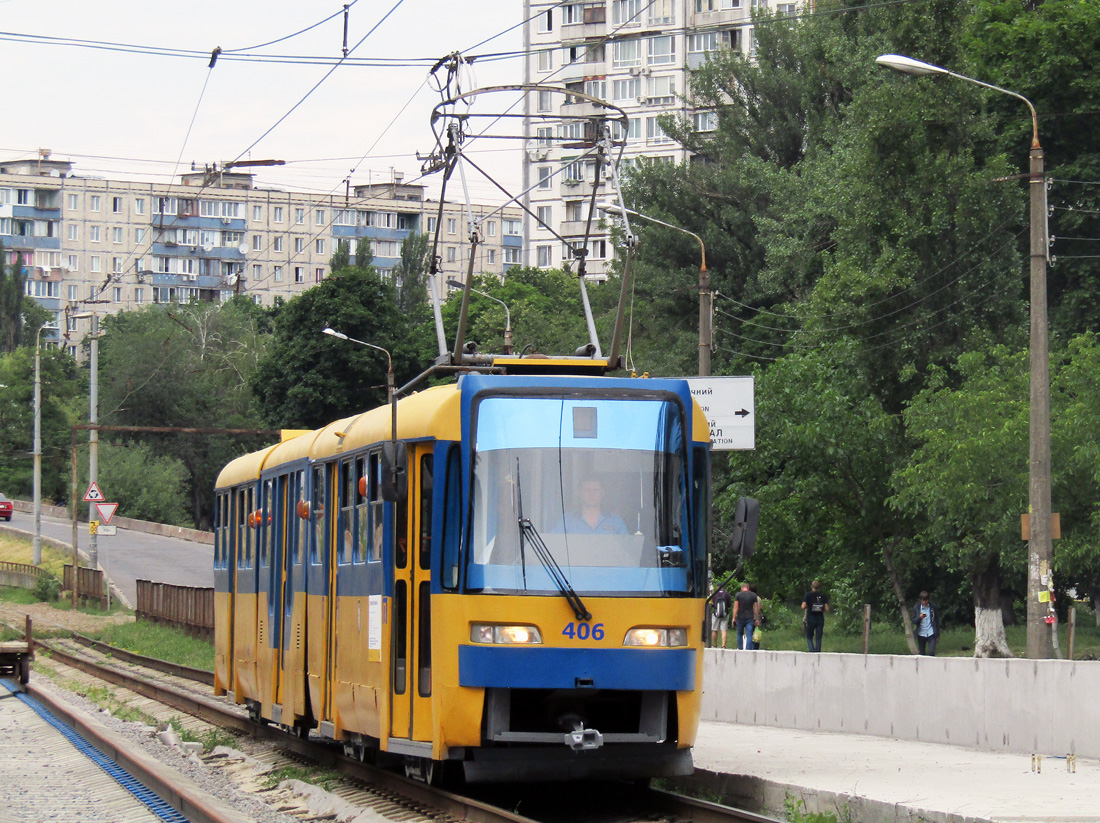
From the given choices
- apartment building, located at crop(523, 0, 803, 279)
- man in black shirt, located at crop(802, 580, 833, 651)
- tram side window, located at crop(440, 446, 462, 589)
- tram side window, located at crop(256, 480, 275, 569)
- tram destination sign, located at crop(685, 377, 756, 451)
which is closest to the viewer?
tram side window, located at crop(440, 446, 462, 589)

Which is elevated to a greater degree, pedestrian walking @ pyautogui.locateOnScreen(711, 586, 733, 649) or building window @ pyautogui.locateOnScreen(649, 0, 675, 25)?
building window @ pyautogui.locateOnScreen(649, 0, 675, 25)

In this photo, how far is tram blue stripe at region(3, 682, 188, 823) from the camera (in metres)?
12.0

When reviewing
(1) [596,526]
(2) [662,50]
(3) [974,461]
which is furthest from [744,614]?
(2) [662,50]

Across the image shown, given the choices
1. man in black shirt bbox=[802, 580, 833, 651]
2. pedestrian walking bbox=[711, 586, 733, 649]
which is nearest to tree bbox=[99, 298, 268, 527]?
pedestrian walking bbox=[711, 586, 733, 649]

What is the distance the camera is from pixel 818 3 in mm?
51812

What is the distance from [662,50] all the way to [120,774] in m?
85.5

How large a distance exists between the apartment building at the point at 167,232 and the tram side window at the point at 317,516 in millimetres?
119455

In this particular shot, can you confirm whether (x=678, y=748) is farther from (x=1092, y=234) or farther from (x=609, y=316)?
(x=609, y=316)

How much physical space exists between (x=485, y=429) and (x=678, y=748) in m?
2.37

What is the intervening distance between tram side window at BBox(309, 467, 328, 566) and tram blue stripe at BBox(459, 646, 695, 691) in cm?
352

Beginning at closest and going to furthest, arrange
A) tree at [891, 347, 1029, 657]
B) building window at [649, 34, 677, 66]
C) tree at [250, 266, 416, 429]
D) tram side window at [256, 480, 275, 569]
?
tram side window at [256, 480, 275, 569] < tree at [891, 347, 1029, 657] < tree at [250, 266, 416, 429] < building window at [649, 34, 677, 66]

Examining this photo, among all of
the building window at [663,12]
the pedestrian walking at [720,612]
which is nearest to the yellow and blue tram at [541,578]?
the pedestrian walking at [720,612]

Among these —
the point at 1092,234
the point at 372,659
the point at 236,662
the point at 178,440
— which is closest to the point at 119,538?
the point at 178,440

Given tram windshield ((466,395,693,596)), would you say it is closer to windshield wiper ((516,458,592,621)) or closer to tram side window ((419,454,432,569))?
windshield wiper ((516,458,592,621))
